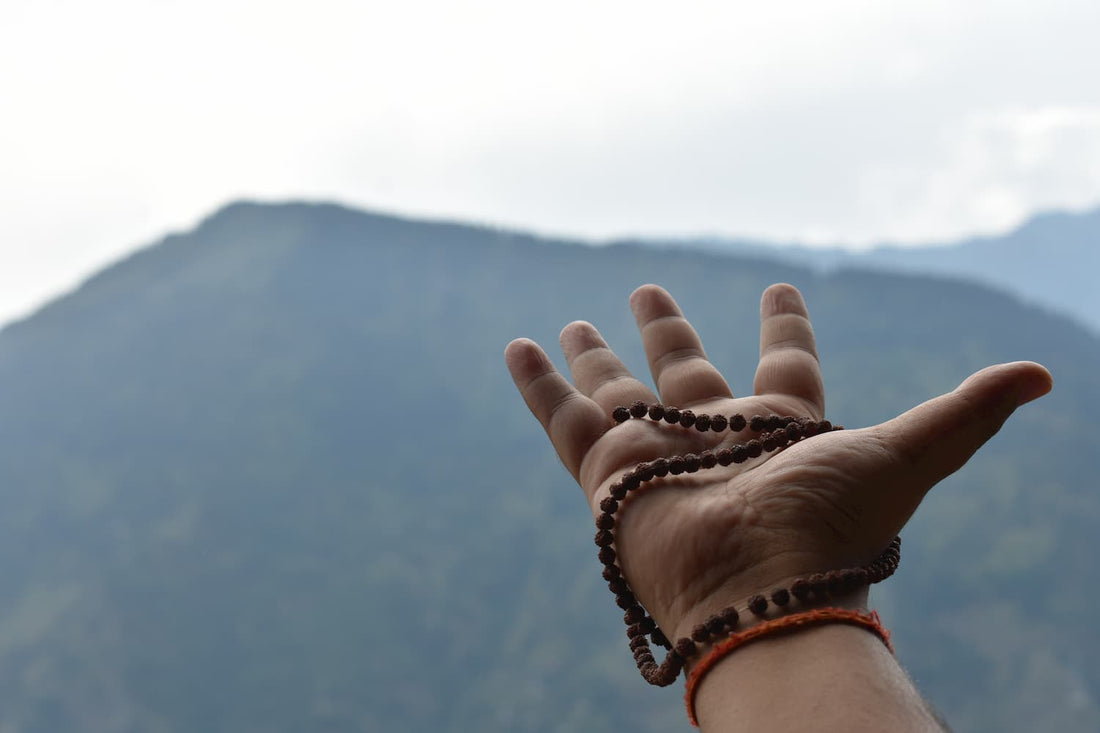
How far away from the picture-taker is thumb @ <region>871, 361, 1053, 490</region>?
730 millimetres

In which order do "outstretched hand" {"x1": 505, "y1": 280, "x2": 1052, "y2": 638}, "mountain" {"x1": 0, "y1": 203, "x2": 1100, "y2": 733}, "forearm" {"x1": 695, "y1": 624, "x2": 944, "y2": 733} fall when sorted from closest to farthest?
1. "forearm" {"x1": 695, "y1": 624, "x2": 944, "y2": 733}
2. "outstretched hand" {"x1": 505, "y1": 280, "x2": 1052, "y2": 638}
3. "mountain" {"x1": 0, "y1": 203, "x2": 1100, "y2": 733}

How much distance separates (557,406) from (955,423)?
0.40 meters

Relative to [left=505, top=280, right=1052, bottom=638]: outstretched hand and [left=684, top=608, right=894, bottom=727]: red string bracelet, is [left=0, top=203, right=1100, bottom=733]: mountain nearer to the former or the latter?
[left=505, top=280, right=1052, bottom=638]: outstretched hand

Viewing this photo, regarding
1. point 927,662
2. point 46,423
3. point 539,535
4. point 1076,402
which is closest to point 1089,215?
point 1076,402

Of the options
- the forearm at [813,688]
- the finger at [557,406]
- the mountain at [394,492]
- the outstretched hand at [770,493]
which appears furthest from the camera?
the mountain at [394,492]

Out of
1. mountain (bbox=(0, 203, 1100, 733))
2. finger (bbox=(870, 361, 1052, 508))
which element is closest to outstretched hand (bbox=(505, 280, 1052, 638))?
finger (bbox=(870, 361, 1052, 508))

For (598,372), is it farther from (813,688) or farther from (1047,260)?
(1047,260)

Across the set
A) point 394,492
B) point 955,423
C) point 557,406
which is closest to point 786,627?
point 955,423

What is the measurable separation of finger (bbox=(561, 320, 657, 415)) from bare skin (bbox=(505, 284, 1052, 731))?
5 centimetres

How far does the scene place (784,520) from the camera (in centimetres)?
77

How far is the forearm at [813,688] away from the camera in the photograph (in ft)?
2.11

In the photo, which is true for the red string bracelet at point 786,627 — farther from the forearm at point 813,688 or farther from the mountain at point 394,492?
the mountain at point 394,492

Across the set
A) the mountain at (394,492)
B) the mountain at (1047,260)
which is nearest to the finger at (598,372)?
the mountain at (394,492)

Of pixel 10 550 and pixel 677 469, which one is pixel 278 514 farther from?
pixel 677 469
